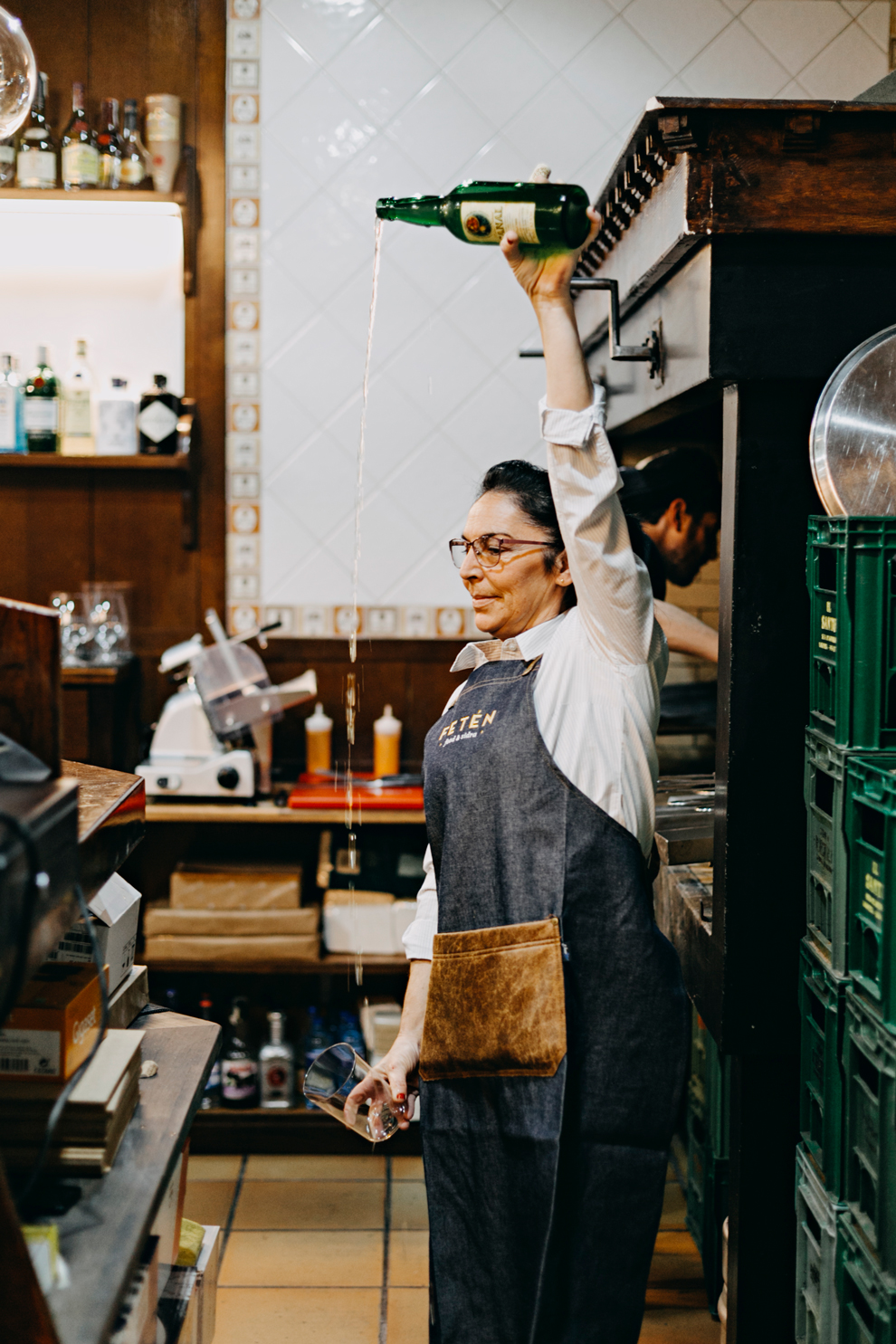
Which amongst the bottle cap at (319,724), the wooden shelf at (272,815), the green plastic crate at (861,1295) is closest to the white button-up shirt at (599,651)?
the green plastic crate at (861,1295)

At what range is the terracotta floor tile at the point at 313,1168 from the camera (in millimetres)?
3172

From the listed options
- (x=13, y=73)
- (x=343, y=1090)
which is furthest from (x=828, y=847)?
(x=13, y=73)

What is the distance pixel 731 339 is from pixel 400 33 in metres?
2.18

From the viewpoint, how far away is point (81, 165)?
326 centimetres

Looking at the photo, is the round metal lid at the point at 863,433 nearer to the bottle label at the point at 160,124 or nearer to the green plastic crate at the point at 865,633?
the green plastic crate at the point at 865,633

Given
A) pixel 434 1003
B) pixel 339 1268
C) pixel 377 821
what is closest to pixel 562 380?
pixel 434 1003

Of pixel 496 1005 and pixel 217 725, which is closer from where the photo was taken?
pixel 496 1005

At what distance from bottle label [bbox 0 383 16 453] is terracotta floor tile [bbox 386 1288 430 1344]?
2.36 m

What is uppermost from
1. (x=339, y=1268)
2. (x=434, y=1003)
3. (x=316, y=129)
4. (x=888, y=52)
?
(x=888, y=52)

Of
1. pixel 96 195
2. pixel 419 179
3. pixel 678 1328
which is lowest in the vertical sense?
pixel 678 1328

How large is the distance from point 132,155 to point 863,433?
2461mm

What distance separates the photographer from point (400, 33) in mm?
3381

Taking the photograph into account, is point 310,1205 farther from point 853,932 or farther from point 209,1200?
point 853,932

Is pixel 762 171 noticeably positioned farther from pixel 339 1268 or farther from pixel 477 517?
pixel 339 1268
